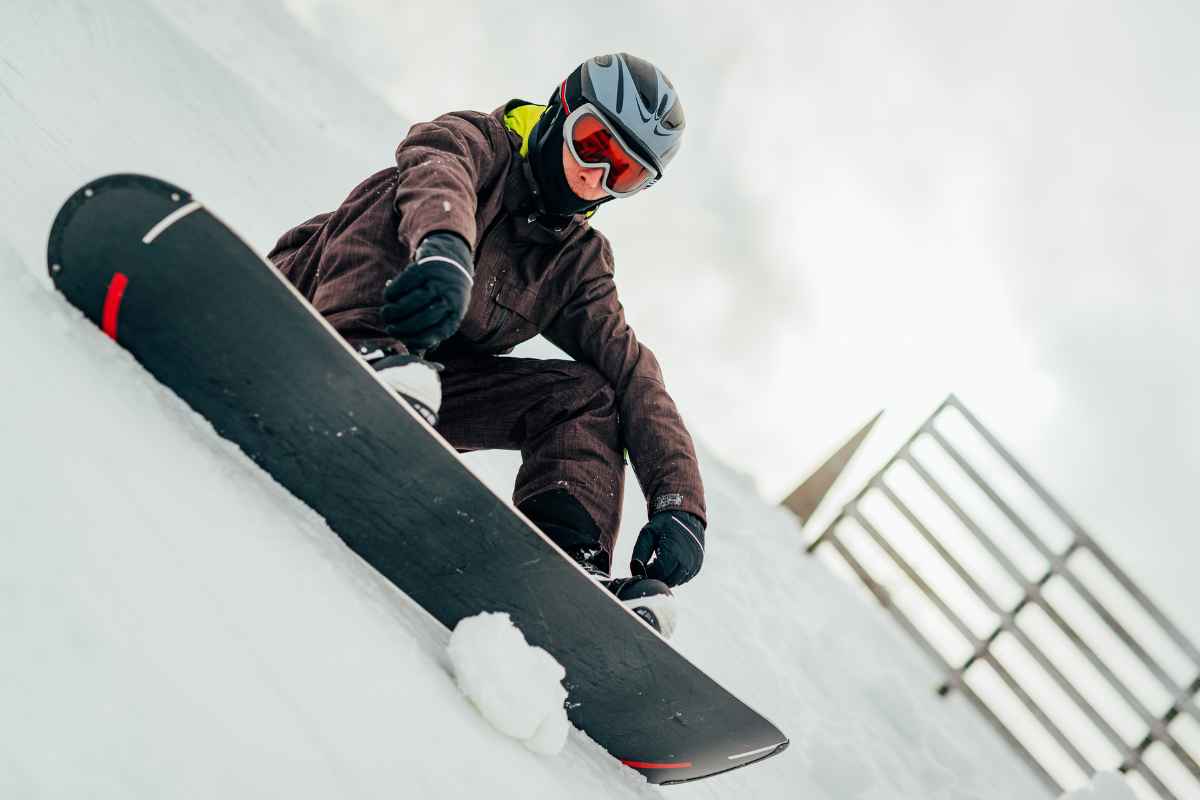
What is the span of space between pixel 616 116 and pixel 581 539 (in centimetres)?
Answer: 104

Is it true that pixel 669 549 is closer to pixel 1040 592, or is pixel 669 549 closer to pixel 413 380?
pixel 413 380

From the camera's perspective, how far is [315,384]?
1.54 m

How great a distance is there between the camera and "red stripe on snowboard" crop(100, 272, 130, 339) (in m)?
1.55

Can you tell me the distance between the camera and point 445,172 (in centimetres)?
203

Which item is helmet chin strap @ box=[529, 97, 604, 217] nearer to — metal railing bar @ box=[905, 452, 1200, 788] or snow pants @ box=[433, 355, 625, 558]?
snow pants @ box=[433, 355, 625, 558]

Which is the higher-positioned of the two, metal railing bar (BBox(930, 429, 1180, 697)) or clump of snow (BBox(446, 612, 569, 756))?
metal railing bar (BBox(930, 429, 1180, 697))

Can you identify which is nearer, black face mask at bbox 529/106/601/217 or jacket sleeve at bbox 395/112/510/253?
jacket sleeve at bbox 395/112/510/253

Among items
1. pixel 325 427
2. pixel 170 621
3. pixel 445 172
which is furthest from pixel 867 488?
pixel 170 621

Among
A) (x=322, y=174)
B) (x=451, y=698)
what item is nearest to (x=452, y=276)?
(x=451, y=698)

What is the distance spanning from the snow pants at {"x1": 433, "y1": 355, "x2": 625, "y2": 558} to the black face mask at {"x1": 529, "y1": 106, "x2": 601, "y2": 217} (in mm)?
402

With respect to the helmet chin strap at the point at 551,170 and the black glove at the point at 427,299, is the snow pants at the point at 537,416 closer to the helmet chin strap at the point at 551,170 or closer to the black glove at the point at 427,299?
the helmet chin strap at the point at 551,170

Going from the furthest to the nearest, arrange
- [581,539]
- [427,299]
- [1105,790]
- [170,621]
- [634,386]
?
[1105,790]
[634,386]
[581,539]
[427,299]
[170,621]

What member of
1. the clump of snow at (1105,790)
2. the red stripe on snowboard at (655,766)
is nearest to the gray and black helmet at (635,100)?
the red stripe on snowboard at (655,766)

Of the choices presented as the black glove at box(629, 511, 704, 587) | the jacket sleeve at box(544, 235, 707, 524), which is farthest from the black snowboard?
the jacket sleeve at box(544, 235, 707, 524)
